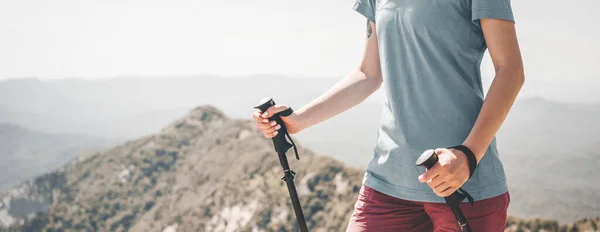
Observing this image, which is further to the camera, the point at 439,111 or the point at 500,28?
the point at 439,111

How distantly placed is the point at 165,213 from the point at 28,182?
4965cm

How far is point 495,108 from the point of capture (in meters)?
1.65

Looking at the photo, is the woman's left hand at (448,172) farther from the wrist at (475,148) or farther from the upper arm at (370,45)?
the upper arm at (370,45)

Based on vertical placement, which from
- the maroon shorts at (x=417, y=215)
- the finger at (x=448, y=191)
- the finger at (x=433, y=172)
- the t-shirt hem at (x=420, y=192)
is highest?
the finger at (x=433, y=172)

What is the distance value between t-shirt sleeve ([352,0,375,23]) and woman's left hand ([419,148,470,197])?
3.12ft

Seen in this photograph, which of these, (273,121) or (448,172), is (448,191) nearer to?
(448,172)

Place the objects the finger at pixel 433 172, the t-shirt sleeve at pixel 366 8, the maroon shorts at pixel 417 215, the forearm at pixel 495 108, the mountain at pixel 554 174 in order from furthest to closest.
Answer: the mountain at pixel 554 174 → the t-shirt sleeve at pixel 366 8 → the maroon shorts at pixel 417 215 → the forearm at pixel 495 108 → the finger at pixel 433 172

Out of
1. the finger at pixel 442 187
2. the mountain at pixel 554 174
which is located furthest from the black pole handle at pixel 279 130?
the mountain at pixel 554 174

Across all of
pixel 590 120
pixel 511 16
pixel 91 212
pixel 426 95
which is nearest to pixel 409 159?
pixel 426 95

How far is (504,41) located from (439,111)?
0.37m

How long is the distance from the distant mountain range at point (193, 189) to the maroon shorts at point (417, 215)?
58.0ft

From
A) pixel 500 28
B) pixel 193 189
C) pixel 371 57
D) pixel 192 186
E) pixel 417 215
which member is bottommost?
pixel 192 186

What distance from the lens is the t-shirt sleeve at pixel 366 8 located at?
2.25 m

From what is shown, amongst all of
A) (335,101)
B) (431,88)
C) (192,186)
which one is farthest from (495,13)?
(192,186)
